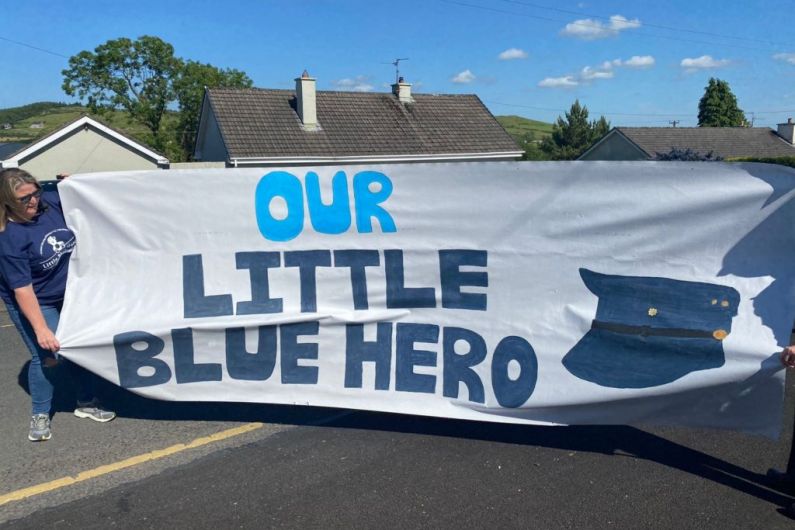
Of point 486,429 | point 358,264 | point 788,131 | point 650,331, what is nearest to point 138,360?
point 358,264

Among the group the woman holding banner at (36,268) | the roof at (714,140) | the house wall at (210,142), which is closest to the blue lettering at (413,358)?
the woman holding banner at (36,268)

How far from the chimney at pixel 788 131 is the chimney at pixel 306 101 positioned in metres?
36.0

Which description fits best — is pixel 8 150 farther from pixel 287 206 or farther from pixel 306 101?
pixel 287 206

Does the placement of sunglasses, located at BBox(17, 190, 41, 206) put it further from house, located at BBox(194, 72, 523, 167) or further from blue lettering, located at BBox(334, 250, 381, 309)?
house, located at BBox(194, 72, 523, 167)

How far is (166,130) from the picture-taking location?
56094mm

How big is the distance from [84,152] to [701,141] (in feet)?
123

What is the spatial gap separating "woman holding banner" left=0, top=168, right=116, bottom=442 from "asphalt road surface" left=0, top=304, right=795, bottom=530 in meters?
0.40

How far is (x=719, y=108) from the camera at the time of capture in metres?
57.8

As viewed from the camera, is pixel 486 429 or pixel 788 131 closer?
pixel 486 429

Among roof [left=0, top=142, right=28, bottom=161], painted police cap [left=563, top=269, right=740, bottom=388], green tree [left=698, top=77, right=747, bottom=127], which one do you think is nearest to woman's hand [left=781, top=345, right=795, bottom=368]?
painted police cap [left=563, top=269, right=740, bottom=388]

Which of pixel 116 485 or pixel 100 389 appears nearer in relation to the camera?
pixel 116 485

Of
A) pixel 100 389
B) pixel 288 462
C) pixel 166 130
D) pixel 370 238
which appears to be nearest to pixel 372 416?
pixel 288 462

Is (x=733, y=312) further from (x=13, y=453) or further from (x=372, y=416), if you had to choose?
(x=13, y=453)

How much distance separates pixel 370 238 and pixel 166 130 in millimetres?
56325
